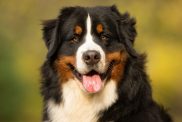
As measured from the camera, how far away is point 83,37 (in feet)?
27.2

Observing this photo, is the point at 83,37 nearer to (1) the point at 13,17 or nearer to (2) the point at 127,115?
(2) the point at 127,115

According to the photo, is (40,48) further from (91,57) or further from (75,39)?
(91,57)

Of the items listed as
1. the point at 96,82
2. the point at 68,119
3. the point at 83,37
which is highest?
the point at 83,37

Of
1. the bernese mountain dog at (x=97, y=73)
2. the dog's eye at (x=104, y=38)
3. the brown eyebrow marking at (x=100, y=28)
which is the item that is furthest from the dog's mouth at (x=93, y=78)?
the brown eyebrow marking at (x=100, y=28)

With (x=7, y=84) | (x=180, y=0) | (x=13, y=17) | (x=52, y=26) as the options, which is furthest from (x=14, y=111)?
(x=52, y=26)

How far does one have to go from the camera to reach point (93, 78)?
27.1 feet

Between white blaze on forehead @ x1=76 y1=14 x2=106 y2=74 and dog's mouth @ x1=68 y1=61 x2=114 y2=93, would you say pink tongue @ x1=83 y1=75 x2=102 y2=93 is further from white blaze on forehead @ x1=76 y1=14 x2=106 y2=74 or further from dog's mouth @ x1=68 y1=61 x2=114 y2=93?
white blaze on forehead @ x1=76 y1=14 x2=106 y2=74

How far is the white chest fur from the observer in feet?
27.3

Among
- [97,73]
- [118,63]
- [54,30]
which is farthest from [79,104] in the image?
[54,30]

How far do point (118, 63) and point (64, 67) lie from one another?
69 centimetres

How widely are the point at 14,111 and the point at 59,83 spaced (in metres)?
9.60

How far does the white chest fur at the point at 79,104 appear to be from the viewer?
27.3 feet

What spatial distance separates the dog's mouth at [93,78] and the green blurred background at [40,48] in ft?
29.3

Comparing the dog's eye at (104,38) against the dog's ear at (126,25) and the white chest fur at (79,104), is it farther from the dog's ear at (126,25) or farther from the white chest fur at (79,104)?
the white chest fur at (79,104)
